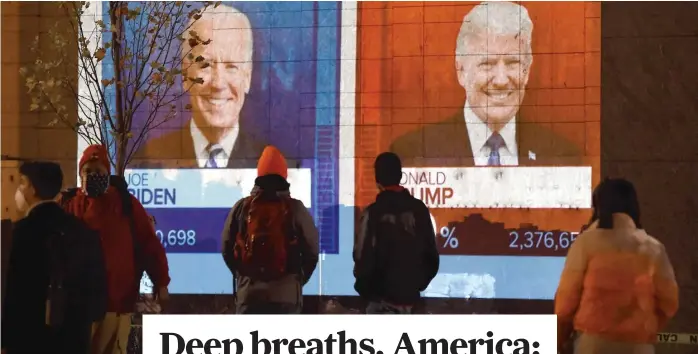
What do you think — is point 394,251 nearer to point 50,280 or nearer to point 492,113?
point 492,113

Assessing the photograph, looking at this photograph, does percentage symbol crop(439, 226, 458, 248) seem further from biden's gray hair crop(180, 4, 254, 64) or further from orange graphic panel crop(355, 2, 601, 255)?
biden's gray hair crop(180, 4, 254, 64)

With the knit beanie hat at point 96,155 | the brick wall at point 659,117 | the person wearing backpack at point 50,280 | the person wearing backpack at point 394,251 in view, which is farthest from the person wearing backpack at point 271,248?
the brick wall at point 659,117

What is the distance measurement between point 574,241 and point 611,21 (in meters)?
1.55

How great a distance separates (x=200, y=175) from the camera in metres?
5.69

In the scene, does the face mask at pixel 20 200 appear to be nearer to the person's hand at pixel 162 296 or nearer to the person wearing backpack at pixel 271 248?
the person's hand at pixel 162 296

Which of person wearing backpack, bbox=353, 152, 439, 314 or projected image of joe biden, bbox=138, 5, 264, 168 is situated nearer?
person wearing backpack, bbox=353, 152, 439, 314

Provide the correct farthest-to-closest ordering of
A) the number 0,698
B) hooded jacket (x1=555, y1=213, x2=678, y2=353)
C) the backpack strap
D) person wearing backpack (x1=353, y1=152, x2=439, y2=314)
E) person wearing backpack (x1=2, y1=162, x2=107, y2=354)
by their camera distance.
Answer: the number 0,698, the backpack strap, person wearing backpack (x1=353, y1=152, x2=439, y2=314), person wearing backpack (x1=2, y1=162, x2=107, y2=354), hooded jacket (x1=555, y1=213, x2=678, y2=353)

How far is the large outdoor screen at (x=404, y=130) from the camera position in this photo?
5422 millimetres

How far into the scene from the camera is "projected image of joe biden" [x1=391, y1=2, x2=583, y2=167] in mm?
5434

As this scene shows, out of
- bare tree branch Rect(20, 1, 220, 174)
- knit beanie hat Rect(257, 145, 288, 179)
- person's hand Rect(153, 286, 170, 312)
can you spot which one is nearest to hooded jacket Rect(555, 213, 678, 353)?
knit beanie hat Rect(257, 145, 288, 179)

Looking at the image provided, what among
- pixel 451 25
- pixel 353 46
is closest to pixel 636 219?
pixel 451 25

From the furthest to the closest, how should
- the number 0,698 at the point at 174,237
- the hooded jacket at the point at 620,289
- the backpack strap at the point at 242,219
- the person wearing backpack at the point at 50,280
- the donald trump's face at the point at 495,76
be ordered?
1. the number 0,698 at the point at 174,237
2. the donald trump's face at the point at 495,76
3. the backpack strap at the point at 242,219
4. the person wearing backpack at the point at 50,280
5. the hooded jacket at the point at 620,289

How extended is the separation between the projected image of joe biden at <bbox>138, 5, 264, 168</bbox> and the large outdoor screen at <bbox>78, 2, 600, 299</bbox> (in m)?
0.01

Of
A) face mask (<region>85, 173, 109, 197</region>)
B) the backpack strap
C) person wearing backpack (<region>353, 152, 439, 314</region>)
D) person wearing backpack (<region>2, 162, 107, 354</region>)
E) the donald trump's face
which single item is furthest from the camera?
face mask (<region>85, 173, 109, 197</region>)
